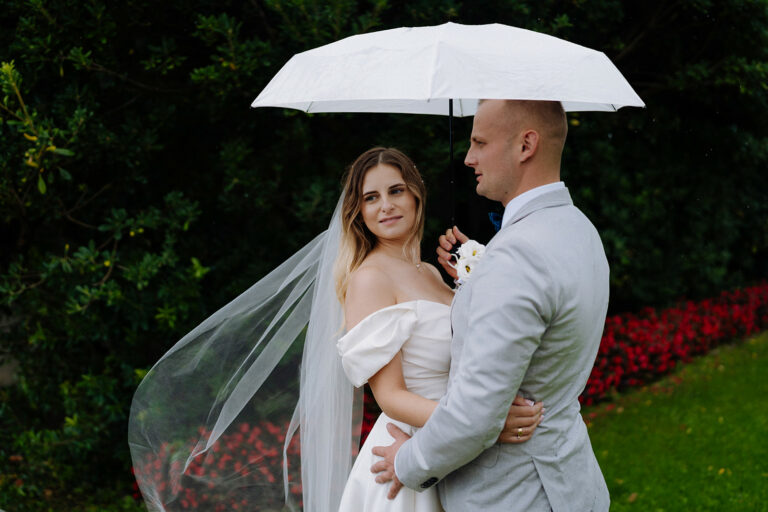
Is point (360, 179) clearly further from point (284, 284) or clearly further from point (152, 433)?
point (152, 433)

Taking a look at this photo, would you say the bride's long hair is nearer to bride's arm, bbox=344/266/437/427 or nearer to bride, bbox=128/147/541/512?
bride, bbox=128/147/541/512

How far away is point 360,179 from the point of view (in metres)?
3.10

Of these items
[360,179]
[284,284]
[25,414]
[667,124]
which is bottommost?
[25,414]

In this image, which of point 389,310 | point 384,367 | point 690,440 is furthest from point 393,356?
point 690,440

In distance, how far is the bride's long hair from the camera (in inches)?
120

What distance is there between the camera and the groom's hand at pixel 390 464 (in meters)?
2.56

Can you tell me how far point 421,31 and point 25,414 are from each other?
478 cm

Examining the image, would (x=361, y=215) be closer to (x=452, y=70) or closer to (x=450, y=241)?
(x=450, y=241)

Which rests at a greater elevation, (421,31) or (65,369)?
(421,31)

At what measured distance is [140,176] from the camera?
16.7 feet

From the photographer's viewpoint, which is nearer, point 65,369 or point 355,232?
point 355,232

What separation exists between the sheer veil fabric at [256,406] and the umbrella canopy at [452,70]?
2.68 ft

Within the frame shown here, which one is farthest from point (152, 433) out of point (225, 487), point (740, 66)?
point (740, 66)

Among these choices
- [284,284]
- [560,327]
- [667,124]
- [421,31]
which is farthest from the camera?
[667,124]
